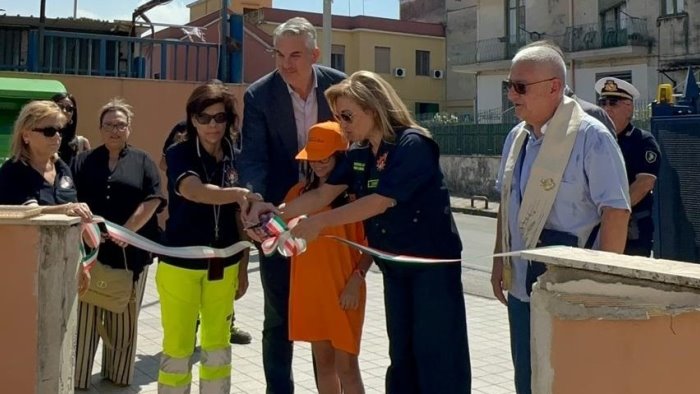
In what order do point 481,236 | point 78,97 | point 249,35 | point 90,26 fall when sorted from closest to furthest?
1. point 78,97
2. point 90,26
3. point 481,236
4. point 249,35

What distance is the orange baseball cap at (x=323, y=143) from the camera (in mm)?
3998

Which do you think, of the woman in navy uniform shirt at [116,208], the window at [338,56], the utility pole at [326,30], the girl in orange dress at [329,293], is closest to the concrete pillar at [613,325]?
the girl in orange dress at [329,293]

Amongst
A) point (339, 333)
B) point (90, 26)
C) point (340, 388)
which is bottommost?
point (340, 388)

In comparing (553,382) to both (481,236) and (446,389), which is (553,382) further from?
(481,236)

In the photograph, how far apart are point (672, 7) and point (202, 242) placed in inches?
1159

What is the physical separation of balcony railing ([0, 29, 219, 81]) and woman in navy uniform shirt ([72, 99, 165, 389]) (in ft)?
20.6

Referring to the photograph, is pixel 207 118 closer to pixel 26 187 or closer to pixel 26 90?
pixel 26 187

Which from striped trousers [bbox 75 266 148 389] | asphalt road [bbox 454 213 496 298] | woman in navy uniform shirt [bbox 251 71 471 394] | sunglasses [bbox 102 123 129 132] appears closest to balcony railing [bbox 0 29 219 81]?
asphalt road [bbox 454 213 496 298]

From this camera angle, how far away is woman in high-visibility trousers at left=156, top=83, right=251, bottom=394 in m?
4.09

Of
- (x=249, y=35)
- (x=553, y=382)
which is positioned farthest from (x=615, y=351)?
(x=249, y=35)

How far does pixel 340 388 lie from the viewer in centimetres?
418

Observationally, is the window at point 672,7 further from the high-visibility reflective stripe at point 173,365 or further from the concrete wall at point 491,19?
the high-visibility reflective stripe at point 173,365

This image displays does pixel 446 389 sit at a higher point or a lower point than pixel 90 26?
lower

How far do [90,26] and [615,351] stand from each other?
39.0 feet
